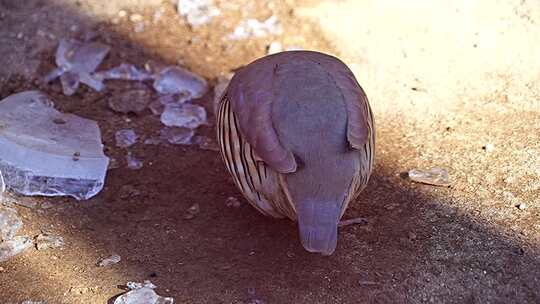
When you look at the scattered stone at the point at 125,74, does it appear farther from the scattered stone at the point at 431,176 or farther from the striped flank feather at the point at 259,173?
the scattered stone at the point at 431,176

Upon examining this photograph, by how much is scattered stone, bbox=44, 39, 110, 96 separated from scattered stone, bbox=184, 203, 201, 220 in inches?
50.3

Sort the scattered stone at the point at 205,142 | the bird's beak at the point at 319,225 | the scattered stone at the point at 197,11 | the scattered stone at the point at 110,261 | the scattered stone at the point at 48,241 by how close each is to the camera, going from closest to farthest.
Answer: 1. the bird's beak at the point at 319,225
2. the scattered stone at the point at 110,261
3. the scattered stone at the point at 48,241
4. the scattered stone at the point at 205,142
5. the scattered stone at the point at 197,11

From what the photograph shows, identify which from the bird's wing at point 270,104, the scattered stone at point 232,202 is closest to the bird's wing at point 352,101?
the bird's wing at point 270,104

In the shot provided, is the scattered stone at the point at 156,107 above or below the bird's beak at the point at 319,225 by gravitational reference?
below

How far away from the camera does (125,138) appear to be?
431 centimetres

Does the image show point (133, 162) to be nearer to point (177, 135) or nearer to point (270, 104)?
point (177, 135)

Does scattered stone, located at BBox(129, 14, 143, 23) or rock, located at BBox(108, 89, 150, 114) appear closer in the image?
rock, located at BBox(108, 89, 150, 114)

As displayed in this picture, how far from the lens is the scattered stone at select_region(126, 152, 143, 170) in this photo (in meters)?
4.10

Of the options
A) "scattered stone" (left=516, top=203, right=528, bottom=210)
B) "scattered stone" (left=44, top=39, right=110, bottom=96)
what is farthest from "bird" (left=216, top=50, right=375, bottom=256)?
"scattered stone" (left=44, top=39, right=110, bottom=96)

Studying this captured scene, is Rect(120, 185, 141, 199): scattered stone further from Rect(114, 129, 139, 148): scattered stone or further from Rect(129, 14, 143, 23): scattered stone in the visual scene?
Rect(129, 14, 143, 23): scattered stone

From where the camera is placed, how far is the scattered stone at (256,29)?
5012mm

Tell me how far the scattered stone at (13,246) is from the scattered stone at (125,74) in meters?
1.53

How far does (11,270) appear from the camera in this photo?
331cm

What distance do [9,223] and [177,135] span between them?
1.09 meters
